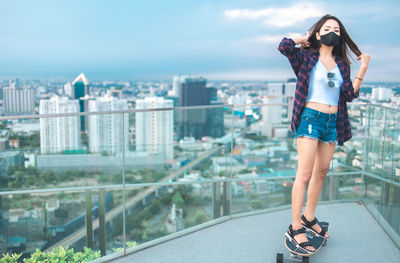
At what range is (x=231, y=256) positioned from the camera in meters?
2.39

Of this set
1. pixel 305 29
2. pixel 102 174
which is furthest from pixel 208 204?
pixel 305 29

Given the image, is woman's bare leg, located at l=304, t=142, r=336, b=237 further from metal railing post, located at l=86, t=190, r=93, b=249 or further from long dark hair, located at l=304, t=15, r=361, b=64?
metal railing post, located at l=86, t=190, r=93, b=249

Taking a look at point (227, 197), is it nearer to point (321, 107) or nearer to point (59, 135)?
point (321, 107)

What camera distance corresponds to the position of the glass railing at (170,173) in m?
3.18

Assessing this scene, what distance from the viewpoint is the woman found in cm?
217

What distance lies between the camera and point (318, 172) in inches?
95.1

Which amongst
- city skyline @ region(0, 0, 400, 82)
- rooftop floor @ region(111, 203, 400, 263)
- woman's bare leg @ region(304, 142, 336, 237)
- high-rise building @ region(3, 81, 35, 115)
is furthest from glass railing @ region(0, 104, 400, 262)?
city skyline @ region(0, 0, 400, 82)

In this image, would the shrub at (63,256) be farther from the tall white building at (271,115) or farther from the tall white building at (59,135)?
the tall white building at (271,115)

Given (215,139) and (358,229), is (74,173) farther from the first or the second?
(358,229)

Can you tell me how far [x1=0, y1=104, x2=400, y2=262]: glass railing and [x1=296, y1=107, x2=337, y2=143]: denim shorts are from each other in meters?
1.04

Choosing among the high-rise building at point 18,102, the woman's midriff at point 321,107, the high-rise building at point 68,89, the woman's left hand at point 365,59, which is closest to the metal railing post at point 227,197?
the woman's midriff at point 321,107

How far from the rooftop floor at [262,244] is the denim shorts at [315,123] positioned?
779mm

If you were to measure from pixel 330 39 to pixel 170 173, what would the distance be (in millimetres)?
2426

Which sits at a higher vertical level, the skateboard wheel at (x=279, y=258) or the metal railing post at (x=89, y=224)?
the skateboard wheel at (x=279, y=258)
